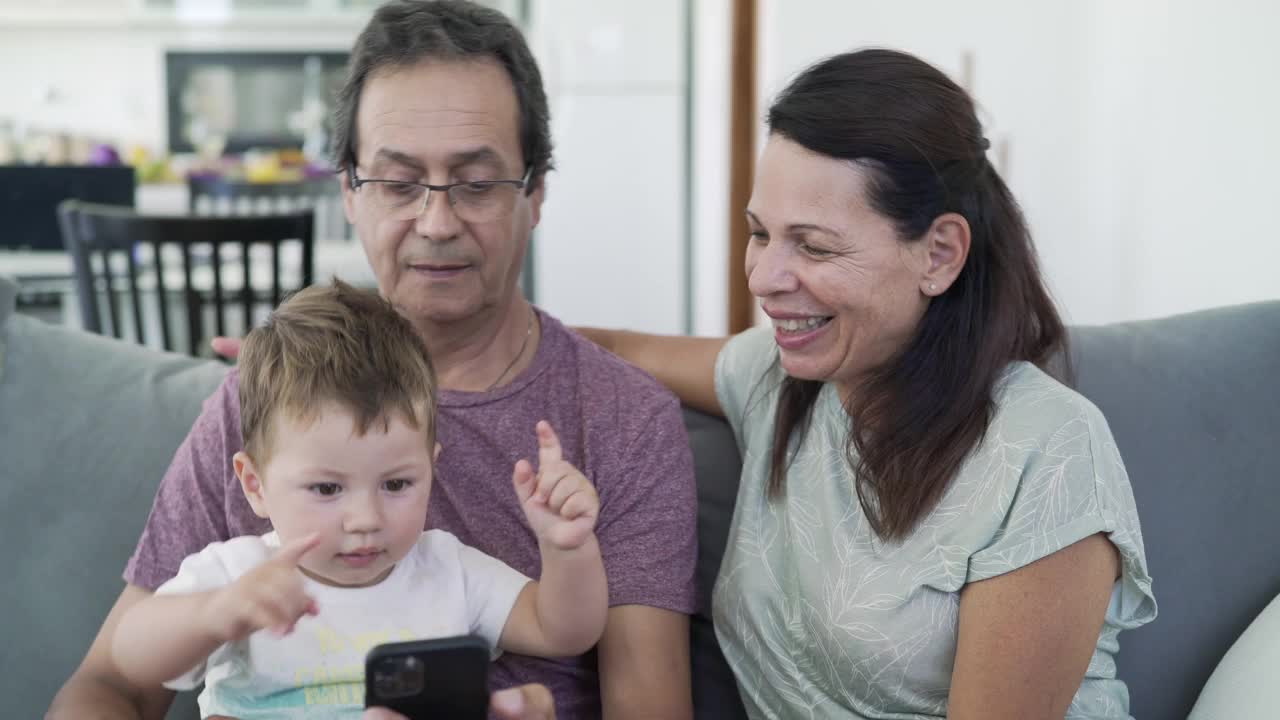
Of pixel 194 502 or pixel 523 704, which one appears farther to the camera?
pixel 194 502

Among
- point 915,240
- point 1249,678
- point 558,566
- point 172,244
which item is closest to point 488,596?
point 558,566

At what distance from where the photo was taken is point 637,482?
4.58ft

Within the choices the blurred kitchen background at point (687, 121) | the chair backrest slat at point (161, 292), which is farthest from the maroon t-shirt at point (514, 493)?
the chair backrest slat at point (161, 292)

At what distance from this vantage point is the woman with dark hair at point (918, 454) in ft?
3.70

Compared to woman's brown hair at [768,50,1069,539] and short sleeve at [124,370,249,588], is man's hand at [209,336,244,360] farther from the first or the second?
woman's brown hair at [768,50,1069,539]

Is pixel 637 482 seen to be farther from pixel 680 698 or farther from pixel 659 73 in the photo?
pixel 659 73

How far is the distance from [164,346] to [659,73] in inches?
103

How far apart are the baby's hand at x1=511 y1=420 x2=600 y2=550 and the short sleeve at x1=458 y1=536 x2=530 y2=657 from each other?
16 centimetres

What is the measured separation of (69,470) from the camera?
1.50 m

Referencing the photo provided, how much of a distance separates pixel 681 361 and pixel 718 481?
0.53 ft

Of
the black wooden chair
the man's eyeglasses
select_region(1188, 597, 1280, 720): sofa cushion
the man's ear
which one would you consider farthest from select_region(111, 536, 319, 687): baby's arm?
the black wooden chair

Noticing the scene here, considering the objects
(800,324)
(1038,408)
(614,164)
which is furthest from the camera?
(614,164)

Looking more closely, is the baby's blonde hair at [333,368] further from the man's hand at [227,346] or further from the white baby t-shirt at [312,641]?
the man's hand at [227,346]

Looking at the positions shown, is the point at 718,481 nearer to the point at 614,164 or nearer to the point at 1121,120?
the point at 1121,120
